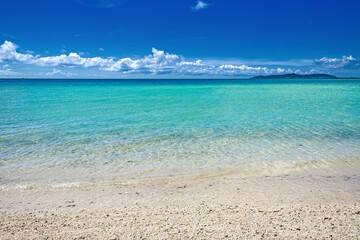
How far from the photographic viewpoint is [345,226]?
5.15 metres

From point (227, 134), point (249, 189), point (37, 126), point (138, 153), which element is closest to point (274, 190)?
point (249, 189)

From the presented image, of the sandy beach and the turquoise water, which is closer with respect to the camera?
the sandy beach

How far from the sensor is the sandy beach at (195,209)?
16.5 feet

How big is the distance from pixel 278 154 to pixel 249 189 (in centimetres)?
371

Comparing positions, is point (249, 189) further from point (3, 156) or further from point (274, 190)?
Result: point (3, 156)

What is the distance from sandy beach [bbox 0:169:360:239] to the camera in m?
5.02

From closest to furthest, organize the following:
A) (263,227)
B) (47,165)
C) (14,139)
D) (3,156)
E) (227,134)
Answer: (263,227) < (47,165) < (3,156) < (14,139) < (227,134)

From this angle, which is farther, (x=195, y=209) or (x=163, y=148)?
(x=163, y=148)

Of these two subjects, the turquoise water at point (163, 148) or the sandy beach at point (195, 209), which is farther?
the turquoise water at point (163, 148)

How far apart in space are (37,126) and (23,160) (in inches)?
274

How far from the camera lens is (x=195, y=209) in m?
6.05

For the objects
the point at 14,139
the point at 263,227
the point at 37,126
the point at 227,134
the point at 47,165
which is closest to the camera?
the point at 263,227

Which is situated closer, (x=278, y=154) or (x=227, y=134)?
(x=278, y=154)

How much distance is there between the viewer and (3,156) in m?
10.1
